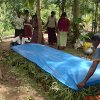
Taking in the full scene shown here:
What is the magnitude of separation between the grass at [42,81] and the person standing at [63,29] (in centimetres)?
240

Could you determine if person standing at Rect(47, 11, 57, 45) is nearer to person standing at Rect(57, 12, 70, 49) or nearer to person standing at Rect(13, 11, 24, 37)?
person standing at Rect(57, 12, 70, 49)

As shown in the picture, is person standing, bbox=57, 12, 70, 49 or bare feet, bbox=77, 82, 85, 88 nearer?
bare feet, bbox=77, 82, 85, 88

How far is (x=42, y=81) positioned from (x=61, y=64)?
691 millimetres

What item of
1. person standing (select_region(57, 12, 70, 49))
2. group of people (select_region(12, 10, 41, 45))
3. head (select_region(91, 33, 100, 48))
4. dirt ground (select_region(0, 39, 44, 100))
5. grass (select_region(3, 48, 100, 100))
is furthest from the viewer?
head (select_region(91, 33, 100, 48))

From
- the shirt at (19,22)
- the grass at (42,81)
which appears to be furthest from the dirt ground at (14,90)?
the shirt at (19,22)

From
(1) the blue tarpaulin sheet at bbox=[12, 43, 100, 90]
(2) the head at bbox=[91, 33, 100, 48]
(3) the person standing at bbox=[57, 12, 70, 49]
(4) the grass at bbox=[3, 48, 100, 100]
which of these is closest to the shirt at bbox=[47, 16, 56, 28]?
(3) the person standing at bbox=[57, 12, 70, 49]

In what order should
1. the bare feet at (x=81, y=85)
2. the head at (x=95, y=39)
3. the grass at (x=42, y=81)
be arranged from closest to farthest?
the bare feet at (x=81, y=85) < the grass at (x=42, y=81) < the head at (x=95, y=39)

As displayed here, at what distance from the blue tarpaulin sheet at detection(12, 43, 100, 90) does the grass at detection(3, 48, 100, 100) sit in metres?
0.14

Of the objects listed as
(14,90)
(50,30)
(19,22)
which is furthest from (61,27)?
(14,90)

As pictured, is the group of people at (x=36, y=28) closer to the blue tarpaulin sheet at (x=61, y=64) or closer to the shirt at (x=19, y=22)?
the shirt at (x=19, y=22)

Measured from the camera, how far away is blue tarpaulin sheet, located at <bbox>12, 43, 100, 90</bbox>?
6240mm

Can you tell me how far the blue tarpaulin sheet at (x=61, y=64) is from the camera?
20.5ft

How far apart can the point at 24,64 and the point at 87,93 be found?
288 cm

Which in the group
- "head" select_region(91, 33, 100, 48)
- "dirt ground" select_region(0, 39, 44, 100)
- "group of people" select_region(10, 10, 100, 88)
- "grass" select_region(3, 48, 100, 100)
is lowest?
"dirt ground" select_region(0, 39, 44, 100)
